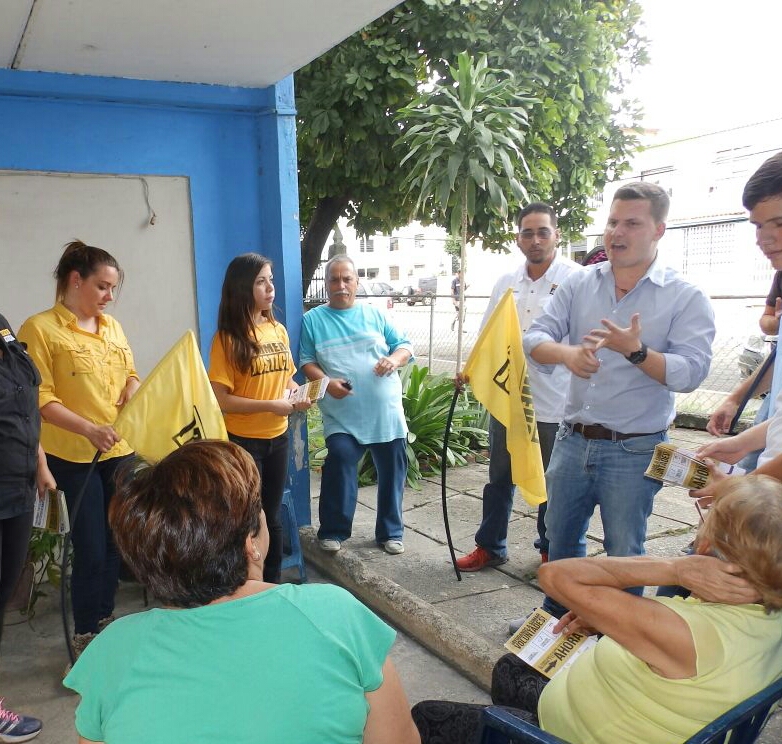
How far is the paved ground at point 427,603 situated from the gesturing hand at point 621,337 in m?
1.50

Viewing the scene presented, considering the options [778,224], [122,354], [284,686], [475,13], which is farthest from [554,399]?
[475,13]

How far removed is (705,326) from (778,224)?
0.60 metres

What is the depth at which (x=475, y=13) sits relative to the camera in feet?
27.3

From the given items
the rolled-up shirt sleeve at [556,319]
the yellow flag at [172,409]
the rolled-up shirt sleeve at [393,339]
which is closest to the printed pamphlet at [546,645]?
the rolled-up shirt sleeve at [556,319]

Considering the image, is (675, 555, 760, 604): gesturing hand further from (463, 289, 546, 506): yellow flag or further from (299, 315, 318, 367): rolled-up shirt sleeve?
(299, 315, 318, 367): rolled-up shirt sleeve

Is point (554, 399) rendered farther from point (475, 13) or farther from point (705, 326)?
point (475, 13)

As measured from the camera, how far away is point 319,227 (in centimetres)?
1008

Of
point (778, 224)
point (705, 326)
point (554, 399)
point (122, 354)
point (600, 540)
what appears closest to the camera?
point (778, 224)

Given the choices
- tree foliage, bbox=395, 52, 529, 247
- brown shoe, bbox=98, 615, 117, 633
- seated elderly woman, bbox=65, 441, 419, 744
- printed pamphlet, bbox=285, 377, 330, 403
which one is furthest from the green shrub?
seated elderly woman, bbox=65, 441, 419, 744

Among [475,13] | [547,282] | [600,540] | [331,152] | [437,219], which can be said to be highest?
[475,13]

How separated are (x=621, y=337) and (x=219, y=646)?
76.8 inches

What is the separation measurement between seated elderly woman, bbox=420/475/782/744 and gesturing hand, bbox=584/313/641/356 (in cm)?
103

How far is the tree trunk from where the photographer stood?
976 centimetres

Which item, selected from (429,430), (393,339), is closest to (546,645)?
(393,339)
